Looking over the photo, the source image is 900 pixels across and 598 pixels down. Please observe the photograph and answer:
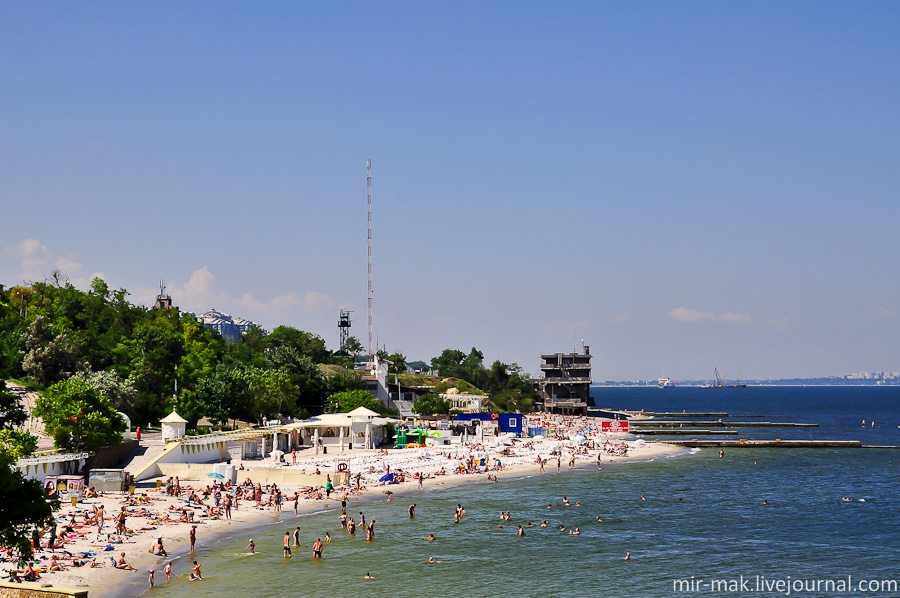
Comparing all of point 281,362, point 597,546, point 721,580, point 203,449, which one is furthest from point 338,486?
point 281,362

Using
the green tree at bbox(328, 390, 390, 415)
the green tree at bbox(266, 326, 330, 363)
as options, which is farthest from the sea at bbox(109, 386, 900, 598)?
the green tree at bbox(266, 326, 330, 363)

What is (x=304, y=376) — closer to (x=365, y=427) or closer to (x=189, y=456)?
(x=365, y=427)

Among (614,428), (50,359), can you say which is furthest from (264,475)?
(614,428)

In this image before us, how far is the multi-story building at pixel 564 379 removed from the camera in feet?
541

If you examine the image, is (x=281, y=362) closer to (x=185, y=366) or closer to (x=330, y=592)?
(x=185, y=366)

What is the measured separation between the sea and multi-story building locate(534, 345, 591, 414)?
96.0m

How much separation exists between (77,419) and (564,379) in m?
127

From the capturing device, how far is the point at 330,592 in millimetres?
32625

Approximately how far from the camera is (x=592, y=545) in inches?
1684

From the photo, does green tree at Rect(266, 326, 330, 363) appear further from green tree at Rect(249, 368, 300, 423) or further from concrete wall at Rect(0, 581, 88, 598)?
concrete wall at Rect(0, 581, 88, 598)

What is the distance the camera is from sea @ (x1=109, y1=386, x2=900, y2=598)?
34.4m

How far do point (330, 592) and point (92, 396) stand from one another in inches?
1042

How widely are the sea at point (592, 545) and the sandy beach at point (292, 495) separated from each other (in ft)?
4.65

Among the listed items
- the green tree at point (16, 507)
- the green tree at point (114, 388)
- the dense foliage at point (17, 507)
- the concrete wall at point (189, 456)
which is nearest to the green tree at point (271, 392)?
the green tree at point (114, 388)
